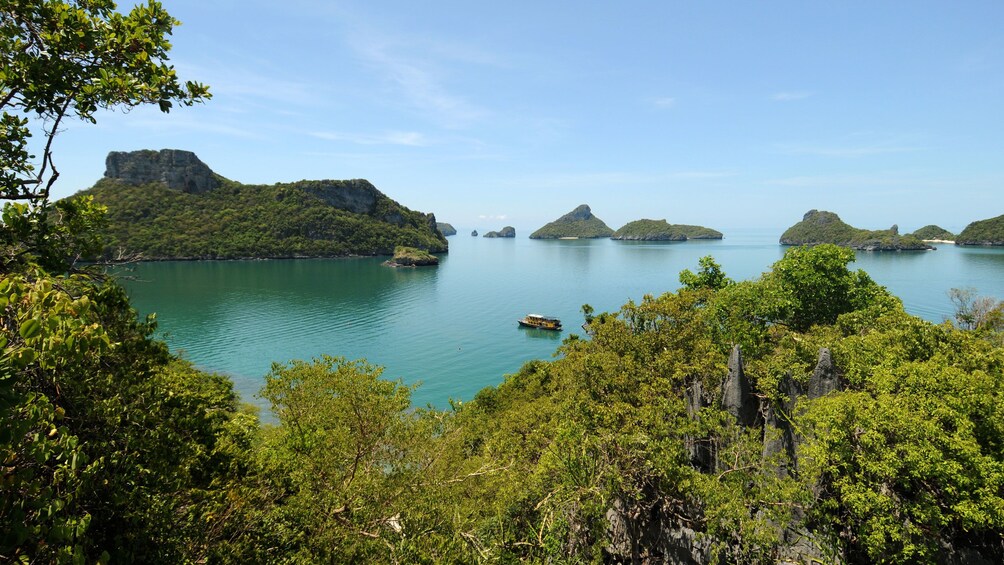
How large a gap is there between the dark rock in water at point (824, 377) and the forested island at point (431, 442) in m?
0.08

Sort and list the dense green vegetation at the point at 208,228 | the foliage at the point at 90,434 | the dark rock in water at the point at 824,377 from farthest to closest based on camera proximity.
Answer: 1. the dense green vegetation at the point at 208,228
2. the dark rock in water at the point at 824,377
3. the foliage at the point at 90,434

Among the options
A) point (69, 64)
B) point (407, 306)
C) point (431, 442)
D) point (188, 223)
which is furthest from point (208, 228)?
point (69, 64)

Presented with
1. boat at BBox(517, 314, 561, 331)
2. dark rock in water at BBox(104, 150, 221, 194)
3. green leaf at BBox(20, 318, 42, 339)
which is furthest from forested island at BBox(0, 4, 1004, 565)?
dark rock in water at BBox(104, 150, 221, 194)

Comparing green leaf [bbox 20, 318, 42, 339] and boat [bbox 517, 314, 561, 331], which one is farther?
boat [bbox 517, 314, 561, 331]

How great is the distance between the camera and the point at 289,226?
190125mm

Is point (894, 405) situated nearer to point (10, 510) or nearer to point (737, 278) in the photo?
point (10, 510)

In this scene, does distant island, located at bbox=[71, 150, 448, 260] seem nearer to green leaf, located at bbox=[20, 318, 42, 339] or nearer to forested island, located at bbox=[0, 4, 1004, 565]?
forested island, located at bbox=[0, 4, 1004, 565]

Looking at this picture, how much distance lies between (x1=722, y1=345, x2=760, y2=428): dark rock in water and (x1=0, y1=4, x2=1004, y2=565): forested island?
9cm

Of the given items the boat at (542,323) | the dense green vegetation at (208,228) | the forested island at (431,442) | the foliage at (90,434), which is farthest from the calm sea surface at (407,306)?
the foliage at (90,434)

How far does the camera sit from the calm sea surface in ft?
197

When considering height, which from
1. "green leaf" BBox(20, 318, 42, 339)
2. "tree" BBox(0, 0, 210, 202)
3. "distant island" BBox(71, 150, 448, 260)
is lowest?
"green leaf" BBox(20, 318, 42, 339)

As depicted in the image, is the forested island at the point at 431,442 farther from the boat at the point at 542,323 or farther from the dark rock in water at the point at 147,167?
the dark rock in water at the point at 147,167

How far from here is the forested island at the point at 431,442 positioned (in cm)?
548

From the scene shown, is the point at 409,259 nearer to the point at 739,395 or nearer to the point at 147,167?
the point at 147,167
